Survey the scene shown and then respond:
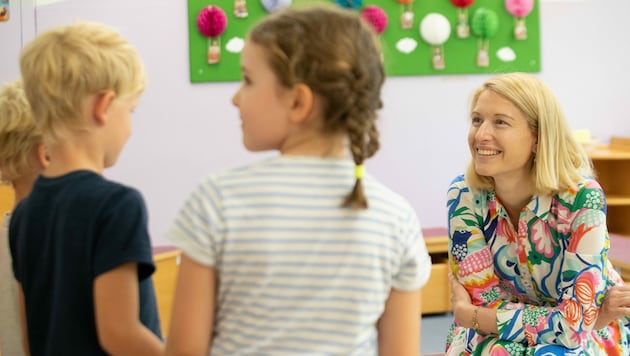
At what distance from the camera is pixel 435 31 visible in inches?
178

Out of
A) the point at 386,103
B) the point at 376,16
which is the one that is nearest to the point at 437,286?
the point at 386,103

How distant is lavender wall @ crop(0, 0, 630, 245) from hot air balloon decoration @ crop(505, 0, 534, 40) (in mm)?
148

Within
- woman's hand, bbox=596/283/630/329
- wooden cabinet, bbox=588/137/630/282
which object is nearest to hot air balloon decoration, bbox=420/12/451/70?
wooden cabinet, bbox=588/137/630/282

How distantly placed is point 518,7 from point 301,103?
3.72 metres

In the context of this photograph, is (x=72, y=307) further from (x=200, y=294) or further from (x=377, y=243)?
(x=377, y=243)

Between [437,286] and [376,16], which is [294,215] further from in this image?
[376,16]

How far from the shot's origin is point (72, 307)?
1.30 metres

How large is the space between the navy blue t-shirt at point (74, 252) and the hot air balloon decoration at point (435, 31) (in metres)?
3.41

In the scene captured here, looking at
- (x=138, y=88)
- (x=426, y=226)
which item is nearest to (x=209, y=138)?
(x=426, y=226)

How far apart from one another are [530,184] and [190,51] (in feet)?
8.21

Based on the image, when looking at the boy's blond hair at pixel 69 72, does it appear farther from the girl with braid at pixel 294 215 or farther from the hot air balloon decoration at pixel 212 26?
the hot air balloon decoration at pixel 212 26

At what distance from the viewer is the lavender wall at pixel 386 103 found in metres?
4.20

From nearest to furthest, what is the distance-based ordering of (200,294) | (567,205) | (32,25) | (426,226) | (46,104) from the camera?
(200,294) < (46,104) < (567,205) < (32,25) < (426,226)

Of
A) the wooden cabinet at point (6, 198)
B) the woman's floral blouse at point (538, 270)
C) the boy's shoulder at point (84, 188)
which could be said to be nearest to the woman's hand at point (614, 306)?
the woman's floral blouse at point (538, 270)
